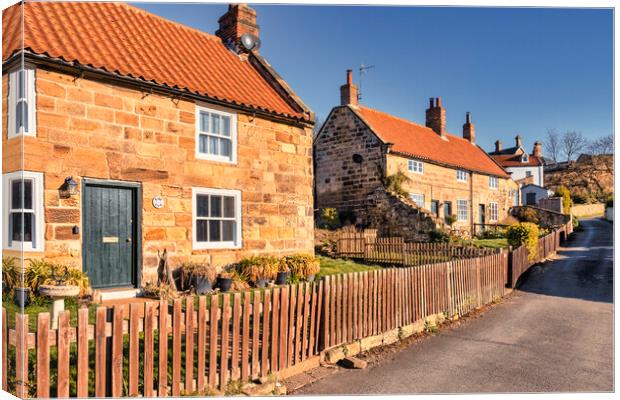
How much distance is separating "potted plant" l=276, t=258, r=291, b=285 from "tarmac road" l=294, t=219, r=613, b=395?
4187mm

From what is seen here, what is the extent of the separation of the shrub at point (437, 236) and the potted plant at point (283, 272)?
33.6 feet

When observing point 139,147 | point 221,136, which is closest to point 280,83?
point 221,136

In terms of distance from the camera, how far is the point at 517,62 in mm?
6852

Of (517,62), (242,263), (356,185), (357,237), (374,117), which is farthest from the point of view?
(374,117)

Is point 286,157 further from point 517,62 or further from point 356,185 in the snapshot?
point 356,185

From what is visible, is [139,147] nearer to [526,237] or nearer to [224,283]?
[224,283]

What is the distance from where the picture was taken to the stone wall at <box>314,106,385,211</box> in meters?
21.9

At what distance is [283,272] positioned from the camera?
1045 cm

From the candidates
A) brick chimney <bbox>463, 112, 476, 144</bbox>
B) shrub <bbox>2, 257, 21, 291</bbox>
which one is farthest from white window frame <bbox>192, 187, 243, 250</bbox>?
brick chimney <bbox>463, 112, 476, 144</bbox>

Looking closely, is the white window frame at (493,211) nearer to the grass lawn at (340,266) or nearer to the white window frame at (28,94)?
the grass lawn at (340,266)

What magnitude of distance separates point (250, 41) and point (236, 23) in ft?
2.01

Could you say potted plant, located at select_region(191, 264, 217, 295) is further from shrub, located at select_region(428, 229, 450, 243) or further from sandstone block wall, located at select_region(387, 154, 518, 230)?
sandstone block wall, located at select_region(387, 154, 518, 230)

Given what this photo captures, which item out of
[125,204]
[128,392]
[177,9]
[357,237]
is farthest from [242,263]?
[357,237]

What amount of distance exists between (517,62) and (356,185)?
51.3 feet
